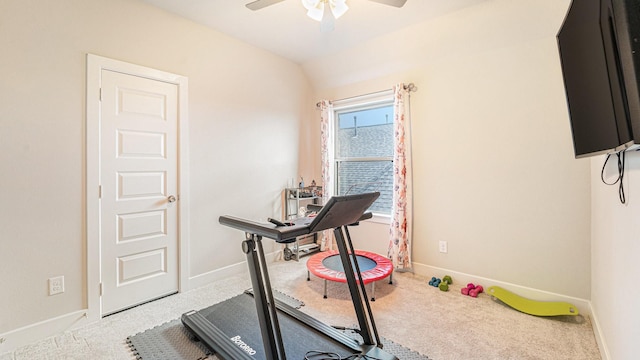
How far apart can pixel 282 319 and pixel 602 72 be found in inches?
93.6

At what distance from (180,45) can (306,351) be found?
9.97 feet

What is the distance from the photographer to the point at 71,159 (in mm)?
2219

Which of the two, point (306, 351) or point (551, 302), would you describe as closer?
point (306, 351)

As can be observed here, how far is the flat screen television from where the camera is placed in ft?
3.03

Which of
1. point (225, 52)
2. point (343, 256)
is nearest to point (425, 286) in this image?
point (343, 256)

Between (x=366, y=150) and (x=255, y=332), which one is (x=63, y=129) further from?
(x=366, y=150)

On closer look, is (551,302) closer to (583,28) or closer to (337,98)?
(583,28)

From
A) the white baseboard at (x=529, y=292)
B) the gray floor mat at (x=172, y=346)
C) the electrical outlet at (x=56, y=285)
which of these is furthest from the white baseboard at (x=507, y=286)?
the electrical outlet at (x=56, y=285)

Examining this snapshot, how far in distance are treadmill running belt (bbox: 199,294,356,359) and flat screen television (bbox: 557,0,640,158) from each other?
175cm

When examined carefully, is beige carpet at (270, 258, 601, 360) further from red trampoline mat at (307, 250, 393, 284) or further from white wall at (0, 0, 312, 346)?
white wall at (0, 0, 312, 346)

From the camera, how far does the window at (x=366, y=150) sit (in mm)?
3736

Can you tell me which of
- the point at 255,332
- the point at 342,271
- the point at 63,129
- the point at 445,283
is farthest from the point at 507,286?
the point at 63,129

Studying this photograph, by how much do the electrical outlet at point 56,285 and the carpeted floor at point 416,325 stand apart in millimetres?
337

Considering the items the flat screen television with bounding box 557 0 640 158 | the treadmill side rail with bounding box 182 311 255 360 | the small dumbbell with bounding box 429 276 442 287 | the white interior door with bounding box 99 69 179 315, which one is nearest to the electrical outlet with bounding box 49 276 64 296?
the white interior door with bounding box 99 69 179 315
